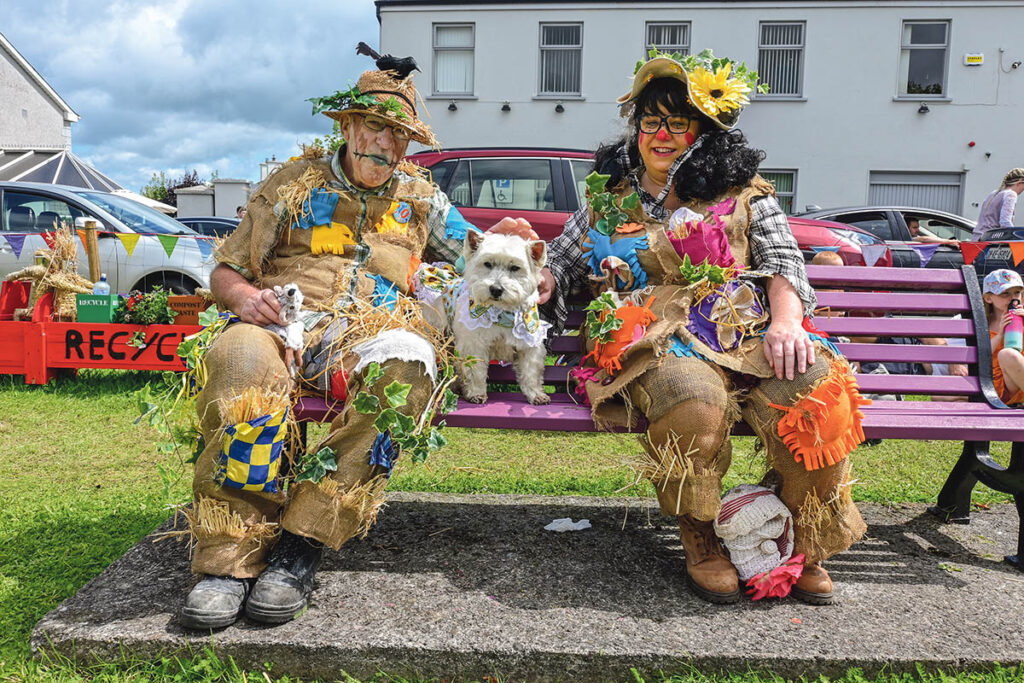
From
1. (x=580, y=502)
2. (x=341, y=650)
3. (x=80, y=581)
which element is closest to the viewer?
(x=341, y=650)

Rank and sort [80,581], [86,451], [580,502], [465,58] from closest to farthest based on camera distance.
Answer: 1. [80,581]
2. [580,502]
3. [86,451]
4. [465,58]

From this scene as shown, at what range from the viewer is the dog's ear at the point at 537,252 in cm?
284

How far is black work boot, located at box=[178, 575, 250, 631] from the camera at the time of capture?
2240 mm

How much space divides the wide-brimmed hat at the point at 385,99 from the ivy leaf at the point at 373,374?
986 millimetres

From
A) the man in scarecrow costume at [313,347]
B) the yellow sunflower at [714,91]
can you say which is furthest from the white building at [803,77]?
the man in scarecrow costume at [313,347]

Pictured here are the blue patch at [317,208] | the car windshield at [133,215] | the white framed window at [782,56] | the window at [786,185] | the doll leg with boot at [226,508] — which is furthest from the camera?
the window at [786,185]

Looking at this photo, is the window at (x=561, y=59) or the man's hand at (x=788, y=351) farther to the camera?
the window at (x=561, y=59)

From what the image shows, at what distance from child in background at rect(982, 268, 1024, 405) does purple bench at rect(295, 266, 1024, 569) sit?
109 mm

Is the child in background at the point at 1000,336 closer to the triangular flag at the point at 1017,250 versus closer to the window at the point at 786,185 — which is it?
the triangular flag at the point at 1017,250

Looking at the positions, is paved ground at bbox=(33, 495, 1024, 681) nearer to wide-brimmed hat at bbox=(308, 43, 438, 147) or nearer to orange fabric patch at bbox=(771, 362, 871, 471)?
orange fabric patch at bbox=(771, 362, 871, 471)

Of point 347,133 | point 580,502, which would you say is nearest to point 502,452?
point 580,502

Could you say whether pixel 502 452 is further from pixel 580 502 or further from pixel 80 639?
pixel 80 639

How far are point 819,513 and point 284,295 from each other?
1992mm

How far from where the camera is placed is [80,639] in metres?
2.23
